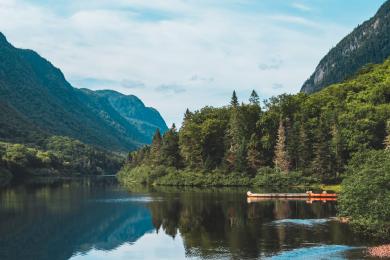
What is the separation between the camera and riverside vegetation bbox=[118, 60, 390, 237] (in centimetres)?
14512

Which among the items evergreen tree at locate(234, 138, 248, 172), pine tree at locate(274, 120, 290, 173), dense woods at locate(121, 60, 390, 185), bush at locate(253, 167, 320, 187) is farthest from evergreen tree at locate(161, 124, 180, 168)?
pine tree at locate(274, 120, 290, 173)

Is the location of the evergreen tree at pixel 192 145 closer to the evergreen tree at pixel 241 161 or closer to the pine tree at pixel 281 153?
the evergreen tree at pixel 241 161

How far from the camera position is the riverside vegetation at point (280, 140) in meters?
145

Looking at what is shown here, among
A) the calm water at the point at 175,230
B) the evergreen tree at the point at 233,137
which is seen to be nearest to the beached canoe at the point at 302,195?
the calm water at the point at 175,230

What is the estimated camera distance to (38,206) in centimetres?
10506

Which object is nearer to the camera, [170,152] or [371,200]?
[371,200]

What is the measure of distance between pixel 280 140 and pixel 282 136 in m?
1.27

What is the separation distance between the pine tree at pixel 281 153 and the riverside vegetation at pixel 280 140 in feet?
0.91

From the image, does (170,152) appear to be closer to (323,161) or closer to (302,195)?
(323,161)

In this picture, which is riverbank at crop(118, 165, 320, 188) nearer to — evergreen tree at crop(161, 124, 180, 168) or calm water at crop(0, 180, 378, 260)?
evergreen tree at crop(161, 124, 180, 168)

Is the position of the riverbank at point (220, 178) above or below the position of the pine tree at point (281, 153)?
below

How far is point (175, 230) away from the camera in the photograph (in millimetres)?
75438

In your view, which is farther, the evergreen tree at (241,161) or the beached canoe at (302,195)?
the evergreen tree at (241,161)

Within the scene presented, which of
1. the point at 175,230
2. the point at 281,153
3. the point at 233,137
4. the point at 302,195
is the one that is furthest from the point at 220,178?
the point at 175,230
